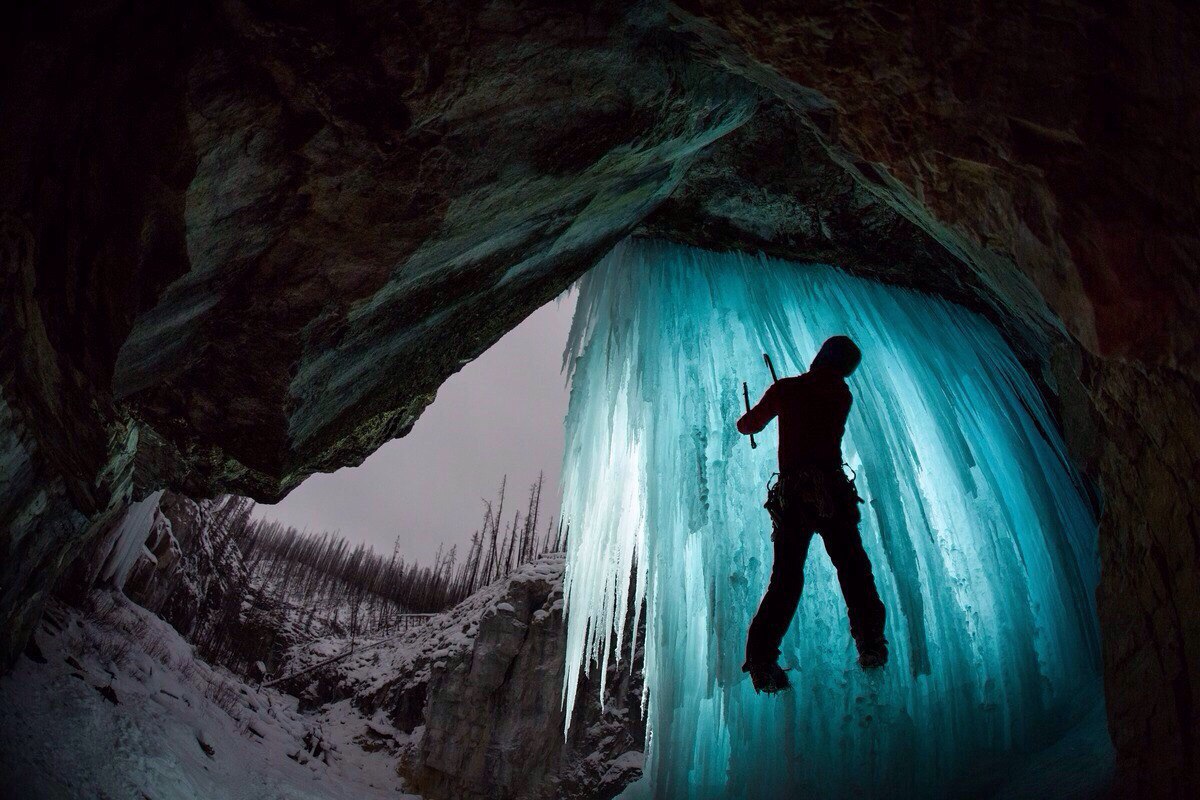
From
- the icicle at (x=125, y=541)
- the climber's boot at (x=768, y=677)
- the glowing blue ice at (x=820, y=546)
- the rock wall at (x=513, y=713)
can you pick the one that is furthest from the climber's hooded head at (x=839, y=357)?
the rock wall at (x=513, y=713)

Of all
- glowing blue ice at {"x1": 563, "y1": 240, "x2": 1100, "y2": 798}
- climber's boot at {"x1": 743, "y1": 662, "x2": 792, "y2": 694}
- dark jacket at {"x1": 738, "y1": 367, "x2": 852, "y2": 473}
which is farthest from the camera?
glowing blue ice at {"x1": 563, "y1": 240, "x2": 1100, "y2": 798}

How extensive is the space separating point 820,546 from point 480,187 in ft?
11.0

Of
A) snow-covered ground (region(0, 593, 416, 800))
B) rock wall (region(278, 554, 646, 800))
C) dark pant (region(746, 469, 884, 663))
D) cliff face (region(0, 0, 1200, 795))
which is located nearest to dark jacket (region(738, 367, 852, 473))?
dark pant (region(746, 469, 884, 663))

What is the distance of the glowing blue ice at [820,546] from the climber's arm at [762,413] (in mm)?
1303

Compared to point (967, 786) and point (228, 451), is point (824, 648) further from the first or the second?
point (228, 451)

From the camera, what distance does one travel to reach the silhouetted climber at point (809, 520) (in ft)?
8.73

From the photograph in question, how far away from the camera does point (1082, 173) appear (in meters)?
1.87

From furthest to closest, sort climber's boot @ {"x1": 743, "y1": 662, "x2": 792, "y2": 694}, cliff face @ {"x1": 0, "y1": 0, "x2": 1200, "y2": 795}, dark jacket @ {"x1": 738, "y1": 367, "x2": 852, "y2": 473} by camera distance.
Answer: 1. dark jacket @ {"x1": 738, "y1": 367, "x2": 852, "y2": 473}
2. climber's boot @ {"x1": 743, "y1": 662, "x2": 792, "y2": 694}
3. cliff face @ {"x1": 0, "y1": 0, "x2": 1200, "y2": 795}

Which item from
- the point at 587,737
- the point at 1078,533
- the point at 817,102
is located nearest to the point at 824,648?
the point at 1078,533

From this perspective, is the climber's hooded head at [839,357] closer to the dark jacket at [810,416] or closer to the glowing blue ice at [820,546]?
the dark jacket at [810,416]

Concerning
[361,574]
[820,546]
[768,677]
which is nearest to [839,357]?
[820,546]

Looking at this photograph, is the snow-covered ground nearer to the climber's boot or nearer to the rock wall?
the rock wall

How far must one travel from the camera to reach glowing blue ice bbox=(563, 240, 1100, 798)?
3.88 metres

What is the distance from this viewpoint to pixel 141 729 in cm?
579
